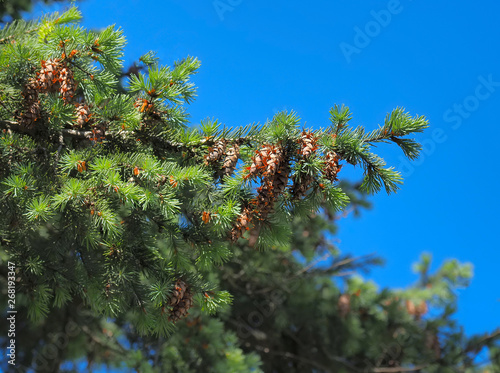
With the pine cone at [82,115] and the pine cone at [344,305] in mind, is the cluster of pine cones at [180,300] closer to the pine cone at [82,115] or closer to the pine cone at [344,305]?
the pine cone at [82,115]

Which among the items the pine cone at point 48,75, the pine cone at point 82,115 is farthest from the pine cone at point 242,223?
the pine cone at point 48,75

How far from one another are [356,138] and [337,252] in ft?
12.1

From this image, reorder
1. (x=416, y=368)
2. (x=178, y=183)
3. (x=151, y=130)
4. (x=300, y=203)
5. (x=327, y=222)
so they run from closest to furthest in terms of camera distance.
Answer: (x=178, y=183)
(x=300, y=203)
(x=151, y=130)
(x=416, y=368)
(x=327, y=222)

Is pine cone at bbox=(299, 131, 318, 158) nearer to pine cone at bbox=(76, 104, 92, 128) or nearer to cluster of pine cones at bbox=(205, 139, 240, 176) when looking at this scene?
cluster of pine cones at bbox=(205, 139, 240, 176)

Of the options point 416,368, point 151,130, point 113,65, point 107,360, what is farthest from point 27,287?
point 416,368

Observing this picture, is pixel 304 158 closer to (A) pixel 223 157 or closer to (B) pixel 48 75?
(A) pixel 223 157

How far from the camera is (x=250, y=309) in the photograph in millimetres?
5105

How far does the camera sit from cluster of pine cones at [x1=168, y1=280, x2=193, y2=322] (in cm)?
202

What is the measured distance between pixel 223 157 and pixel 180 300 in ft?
1.98

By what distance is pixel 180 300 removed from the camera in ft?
6.70

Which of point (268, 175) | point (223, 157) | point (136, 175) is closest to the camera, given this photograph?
point (268, 175)

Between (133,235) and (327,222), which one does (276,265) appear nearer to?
(327,222)

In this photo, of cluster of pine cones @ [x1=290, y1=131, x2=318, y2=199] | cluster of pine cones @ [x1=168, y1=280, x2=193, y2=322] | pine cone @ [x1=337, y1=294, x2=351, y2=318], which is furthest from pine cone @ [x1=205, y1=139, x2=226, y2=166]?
pine cone @ [x1=337, y1=294, x2=351, y2=318]

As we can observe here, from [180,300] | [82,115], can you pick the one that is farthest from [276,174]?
[82,115]
